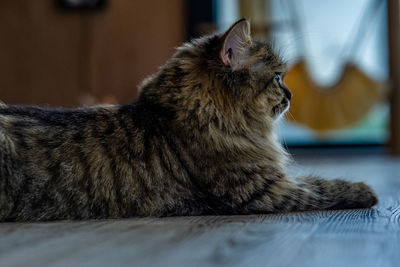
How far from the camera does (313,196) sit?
66.2 inches

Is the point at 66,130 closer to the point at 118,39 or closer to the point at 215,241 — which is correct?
the point at 215,241

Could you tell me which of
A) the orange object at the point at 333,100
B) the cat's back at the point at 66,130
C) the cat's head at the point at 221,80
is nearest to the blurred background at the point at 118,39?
the orange object at the point at 333,100

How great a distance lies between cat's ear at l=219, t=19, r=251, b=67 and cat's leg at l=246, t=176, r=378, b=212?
38cm

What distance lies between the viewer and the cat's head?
1684mm

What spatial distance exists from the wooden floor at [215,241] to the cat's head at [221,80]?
33 cm

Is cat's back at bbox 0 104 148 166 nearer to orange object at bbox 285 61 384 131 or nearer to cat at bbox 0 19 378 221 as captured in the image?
cat at bbox 0 19 378 221

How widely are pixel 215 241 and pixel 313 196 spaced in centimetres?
60

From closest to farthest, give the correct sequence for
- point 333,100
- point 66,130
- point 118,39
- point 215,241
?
1. point 215,241
2. point 66,130
3. point 333,100
4. point 118,39

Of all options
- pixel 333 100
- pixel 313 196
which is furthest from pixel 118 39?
pixel 313 196

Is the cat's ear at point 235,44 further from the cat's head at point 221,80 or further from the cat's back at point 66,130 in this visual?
the cat's back at point 66,130

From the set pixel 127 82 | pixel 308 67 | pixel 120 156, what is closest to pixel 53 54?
pixel 127 82

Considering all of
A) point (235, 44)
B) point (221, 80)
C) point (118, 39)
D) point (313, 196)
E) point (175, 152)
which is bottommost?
point (313, 196)

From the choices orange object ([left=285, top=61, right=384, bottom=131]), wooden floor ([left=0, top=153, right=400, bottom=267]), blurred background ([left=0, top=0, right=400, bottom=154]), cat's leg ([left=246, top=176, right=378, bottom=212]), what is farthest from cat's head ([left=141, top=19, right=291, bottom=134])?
blurred background ([left=0, top=0, right=400, bottom=154])

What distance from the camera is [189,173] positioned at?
1.64 meters
